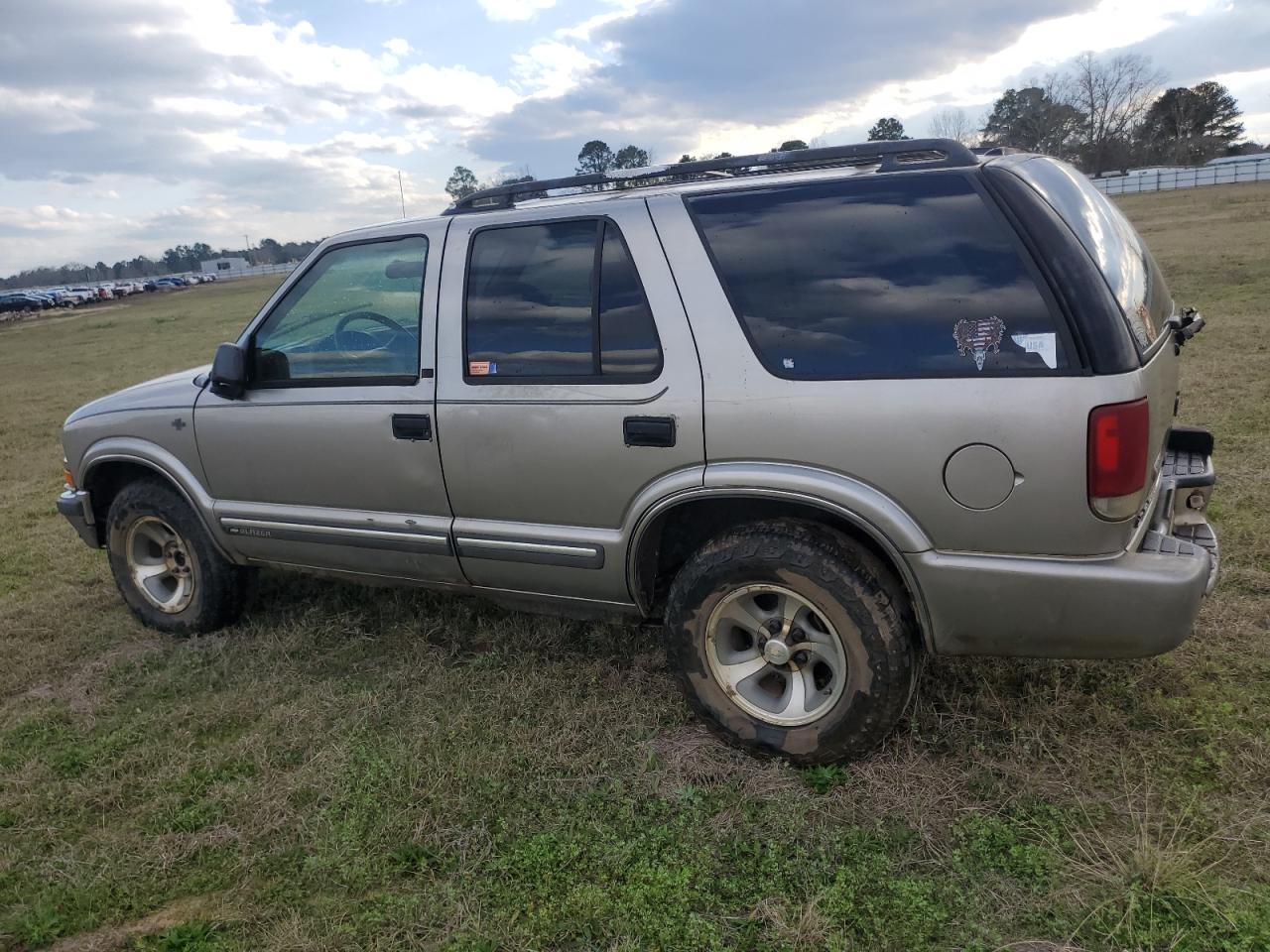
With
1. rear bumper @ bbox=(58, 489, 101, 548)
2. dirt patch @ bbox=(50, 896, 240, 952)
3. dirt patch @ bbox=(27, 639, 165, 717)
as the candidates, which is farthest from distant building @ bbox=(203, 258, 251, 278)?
dirt patch @ bbox=(50, 896, 240, 952)

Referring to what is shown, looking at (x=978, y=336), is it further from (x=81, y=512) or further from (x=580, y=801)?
(x=81, y=512)

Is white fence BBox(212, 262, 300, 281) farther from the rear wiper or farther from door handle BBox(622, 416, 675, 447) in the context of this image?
the rear wiper

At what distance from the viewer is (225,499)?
4109 mm

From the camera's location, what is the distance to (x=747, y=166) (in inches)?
125

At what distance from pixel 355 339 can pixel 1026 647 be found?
2.82 meters

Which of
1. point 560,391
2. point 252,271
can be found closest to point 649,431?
point 560,391

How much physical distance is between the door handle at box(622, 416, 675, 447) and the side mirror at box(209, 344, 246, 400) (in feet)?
6.12

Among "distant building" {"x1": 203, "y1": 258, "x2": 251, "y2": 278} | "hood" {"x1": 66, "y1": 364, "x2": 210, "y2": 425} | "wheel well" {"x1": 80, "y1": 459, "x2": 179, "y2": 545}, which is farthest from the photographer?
"distant building" {"x1": 203, "y1": 258, "x2": 251, "y2": 278}

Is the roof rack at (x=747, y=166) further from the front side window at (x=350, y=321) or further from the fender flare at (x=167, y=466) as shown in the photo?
the fender flare at (x=167, y=466)

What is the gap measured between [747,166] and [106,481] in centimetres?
362

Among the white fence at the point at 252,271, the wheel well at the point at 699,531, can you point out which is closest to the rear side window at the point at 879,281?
the wheel well at the point at 699,531

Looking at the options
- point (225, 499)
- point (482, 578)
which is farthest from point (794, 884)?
point (225, 499)

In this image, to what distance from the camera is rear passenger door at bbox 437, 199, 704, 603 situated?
118 inches

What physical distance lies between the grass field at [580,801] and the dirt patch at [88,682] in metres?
0.02
